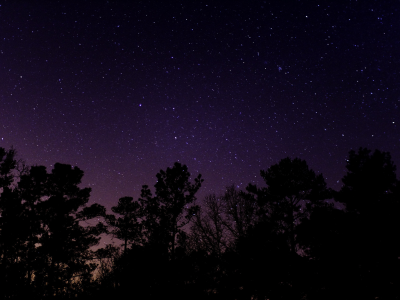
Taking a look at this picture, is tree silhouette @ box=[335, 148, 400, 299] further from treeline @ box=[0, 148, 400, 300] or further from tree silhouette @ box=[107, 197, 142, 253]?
tree silhouette @ box=[107, 197, 142, 253]

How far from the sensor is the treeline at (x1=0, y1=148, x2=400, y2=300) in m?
7.46

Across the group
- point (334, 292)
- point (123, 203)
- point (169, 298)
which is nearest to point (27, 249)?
point (123, 203)

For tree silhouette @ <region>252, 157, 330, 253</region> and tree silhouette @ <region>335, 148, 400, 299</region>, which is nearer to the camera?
tree silhouette @ <region>335, 148, 400, 299</region>

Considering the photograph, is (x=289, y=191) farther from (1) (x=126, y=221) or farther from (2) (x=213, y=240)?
(1) (x=126, y=221)

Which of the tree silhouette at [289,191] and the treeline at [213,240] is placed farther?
the tree silhouette at [289,191]

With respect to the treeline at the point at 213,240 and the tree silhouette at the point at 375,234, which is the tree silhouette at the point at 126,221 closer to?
the treeline at the point at 213,240

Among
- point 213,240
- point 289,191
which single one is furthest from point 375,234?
point 213,240

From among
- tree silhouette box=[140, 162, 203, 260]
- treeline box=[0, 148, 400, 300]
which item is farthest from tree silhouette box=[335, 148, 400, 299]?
tree silhouette box=[140, 162, 203, 260]

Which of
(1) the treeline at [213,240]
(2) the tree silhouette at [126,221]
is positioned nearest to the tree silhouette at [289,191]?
(1) the treeline at [213,240]

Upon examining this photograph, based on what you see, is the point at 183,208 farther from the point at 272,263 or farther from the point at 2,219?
the point at 272,263

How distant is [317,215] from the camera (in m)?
12.3

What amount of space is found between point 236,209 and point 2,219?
17940 millimetres

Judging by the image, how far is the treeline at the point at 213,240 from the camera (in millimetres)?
7461

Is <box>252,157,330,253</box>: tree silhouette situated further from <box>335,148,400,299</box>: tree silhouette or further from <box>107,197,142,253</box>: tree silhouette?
<box>107,197,142,253</box>: tree silhouette
